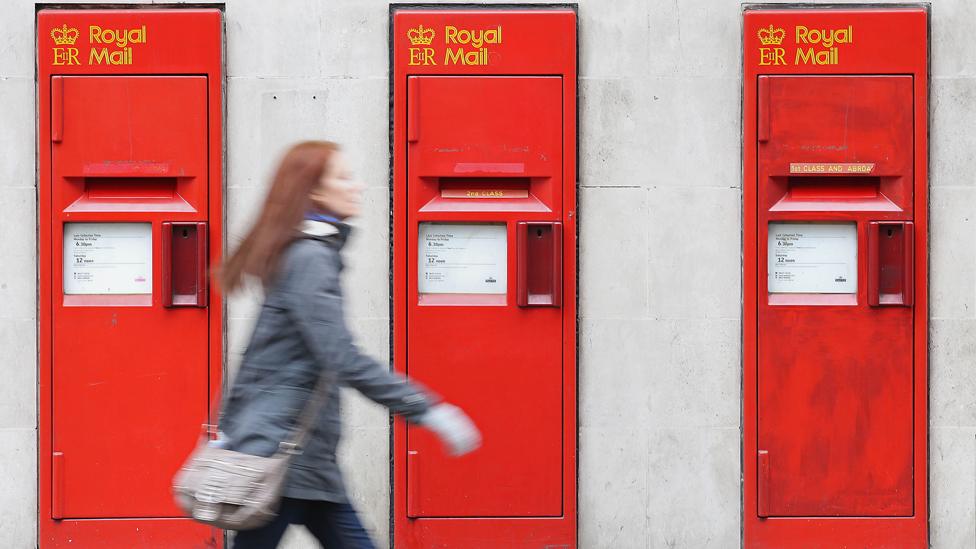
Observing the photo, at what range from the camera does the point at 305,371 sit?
322 centimetres

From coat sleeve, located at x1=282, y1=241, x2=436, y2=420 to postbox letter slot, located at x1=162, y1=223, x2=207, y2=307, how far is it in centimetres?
228

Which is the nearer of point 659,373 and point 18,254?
point 18,254

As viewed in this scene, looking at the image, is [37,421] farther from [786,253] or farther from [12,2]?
[786,253]

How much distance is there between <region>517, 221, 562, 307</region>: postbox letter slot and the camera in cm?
534

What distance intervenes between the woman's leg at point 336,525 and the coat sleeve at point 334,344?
39 centimetres

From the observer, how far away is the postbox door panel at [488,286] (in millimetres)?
5367

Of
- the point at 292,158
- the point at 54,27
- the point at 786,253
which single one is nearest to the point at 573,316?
the point at 786,253

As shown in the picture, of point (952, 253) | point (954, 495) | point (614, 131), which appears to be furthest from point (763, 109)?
point (954, 495)

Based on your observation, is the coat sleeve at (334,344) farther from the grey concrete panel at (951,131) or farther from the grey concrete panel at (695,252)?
the grey concrete panel at (951,131)

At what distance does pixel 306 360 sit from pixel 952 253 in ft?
11.5

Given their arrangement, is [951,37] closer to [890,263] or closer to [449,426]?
[890,263]

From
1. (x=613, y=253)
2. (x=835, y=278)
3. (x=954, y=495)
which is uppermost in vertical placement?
(x=613, y=253)

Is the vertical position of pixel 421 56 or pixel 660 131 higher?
pixel 421 56

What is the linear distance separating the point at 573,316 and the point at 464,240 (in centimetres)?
62
